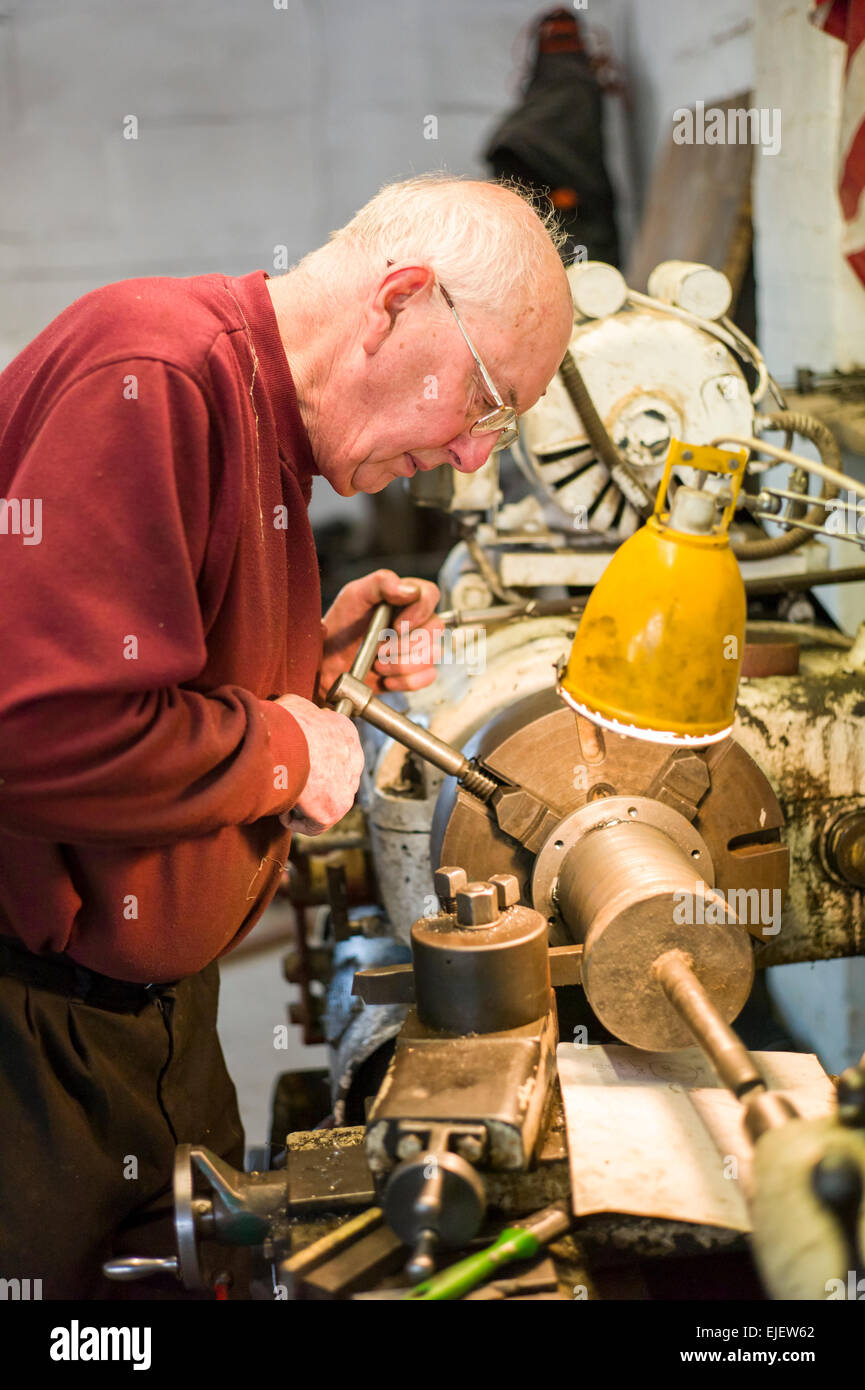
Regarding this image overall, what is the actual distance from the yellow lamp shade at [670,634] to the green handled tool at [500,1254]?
0.38 m

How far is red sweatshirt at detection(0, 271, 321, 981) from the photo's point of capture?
871 mm

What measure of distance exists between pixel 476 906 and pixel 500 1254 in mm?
266

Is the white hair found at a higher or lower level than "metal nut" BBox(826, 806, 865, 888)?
higher

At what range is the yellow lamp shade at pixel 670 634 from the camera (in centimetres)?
94

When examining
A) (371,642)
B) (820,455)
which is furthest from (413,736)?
(820,455)

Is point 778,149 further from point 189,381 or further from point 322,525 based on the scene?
point 322,525

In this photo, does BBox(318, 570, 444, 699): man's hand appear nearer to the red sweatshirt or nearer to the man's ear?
the red sweatshirt

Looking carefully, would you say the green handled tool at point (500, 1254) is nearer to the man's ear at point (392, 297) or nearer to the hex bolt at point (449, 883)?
the hex bolt at point (449, 883)

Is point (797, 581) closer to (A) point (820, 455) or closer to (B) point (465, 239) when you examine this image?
(A) point (820, 455)

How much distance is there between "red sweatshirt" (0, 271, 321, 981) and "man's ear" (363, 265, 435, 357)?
0.09 metres

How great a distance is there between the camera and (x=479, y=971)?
0.96 metres

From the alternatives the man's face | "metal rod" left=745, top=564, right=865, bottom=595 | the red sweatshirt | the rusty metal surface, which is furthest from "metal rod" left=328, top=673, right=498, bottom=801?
"metal rod" left=745, top=564, right=865, bottom=595

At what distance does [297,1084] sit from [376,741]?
2.01ft

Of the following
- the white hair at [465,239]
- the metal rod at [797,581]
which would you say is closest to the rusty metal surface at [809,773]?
the metal rod at [797,581]
